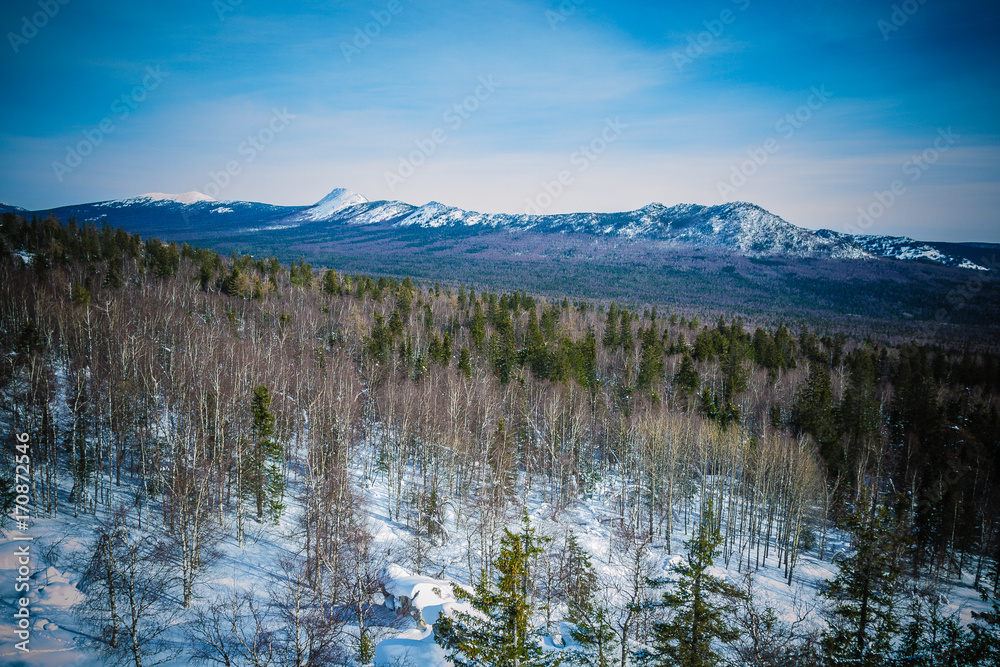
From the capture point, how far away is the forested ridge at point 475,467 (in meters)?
16.5

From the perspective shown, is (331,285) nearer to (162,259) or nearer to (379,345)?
(162,259)

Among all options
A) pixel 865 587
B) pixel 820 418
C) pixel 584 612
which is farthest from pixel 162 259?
pixel 820 418

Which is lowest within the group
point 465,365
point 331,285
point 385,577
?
point 385,577

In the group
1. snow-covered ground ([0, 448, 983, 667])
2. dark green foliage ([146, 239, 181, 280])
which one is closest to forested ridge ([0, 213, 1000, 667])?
snow-covered ground ([0, 448, 983, 667])

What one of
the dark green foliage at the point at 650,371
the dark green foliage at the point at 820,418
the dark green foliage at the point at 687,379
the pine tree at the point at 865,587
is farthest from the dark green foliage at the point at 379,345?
the dark green foliage at the point at 820,418

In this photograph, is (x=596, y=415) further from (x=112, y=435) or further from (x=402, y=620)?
(x=112, y=435)

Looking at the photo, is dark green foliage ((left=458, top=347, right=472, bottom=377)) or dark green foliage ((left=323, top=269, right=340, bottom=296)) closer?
dark green foliage ((left=458, top=347, right=472, bottom=377))

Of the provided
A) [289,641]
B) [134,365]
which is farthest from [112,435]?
[289,641]

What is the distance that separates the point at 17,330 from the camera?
121 ft

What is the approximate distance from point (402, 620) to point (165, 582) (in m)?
10.7

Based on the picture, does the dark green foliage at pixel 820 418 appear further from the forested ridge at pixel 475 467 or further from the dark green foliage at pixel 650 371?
the dark green foliage at pixel 650 371

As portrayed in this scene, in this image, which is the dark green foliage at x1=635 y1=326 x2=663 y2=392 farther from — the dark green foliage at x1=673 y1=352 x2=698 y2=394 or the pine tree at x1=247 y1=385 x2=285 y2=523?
the pine tree at x1=247 y1=385 x2=285 y2=523

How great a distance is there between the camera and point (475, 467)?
37.9 meters

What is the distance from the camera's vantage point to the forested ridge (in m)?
16.5
